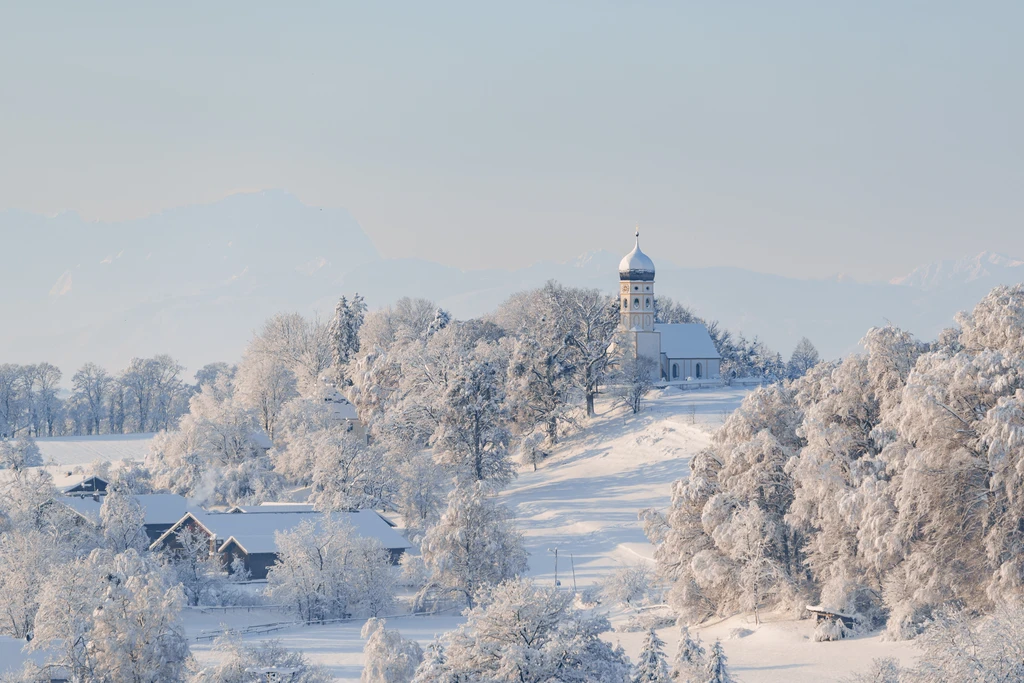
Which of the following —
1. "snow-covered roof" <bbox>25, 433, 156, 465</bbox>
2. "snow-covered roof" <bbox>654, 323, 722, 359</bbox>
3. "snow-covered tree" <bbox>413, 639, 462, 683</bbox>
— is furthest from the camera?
"snow-covered roof" <bbox>654, 323, 722, 359</bbox>

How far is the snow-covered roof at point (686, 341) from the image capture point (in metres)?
102

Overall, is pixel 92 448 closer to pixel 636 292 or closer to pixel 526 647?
Result: pixel 636 292

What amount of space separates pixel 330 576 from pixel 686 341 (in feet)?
186

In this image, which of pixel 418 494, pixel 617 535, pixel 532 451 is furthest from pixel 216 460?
pixel 617 535

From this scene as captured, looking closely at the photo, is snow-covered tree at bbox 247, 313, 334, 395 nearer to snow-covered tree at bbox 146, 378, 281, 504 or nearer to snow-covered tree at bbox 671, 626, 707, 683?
snow-covered tree at bbox 146, 378, 281, 504

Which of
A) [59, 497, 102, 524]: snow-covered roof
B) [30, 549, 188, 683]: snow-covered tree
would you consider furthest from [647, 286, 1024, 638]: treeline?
[59, 497, 102, 524]: snow-covered roof

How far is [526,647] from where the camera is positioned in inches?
1078

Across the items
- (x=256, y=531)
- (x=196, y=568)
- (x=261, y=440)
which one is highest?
(x=261, y=440)

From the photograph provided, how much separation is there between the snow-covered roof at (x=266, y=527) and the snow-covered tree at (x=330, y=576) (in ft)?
14.6

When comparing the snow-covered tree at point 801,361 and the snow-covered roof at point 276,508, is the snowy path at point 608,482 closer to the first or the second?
the snow-covered roof at point 276,508

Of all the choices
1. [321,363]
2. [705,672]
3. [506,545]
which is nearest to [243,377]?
[321,363]

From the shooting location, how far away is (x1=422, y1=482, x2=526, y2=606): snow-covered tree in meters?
50.8

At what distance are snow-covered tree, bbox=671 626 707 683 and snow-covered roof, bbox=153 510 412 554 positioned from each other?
28.4m

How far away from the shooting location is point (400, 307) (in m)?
114
